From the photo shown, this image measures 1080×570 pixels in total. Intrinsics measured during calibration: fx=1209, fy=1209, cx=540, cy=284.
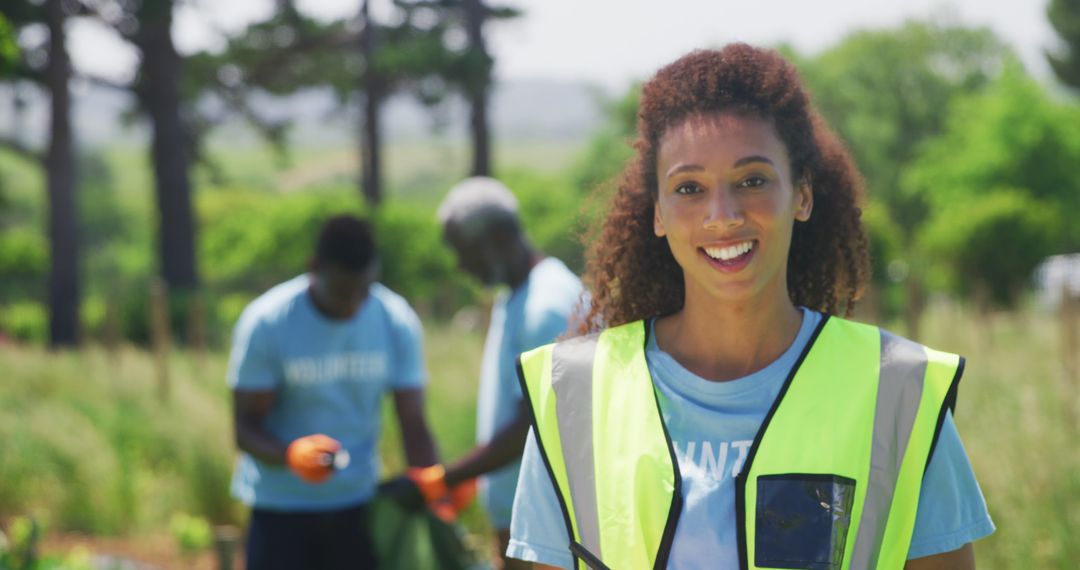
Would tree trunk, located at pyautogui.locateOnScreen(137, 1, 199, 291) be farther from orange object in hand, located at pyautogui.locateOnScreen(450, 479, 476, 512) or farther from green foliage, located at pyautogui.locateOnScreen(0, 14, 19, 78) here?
orange object in hand, located at pyautogui.locateOnScreen(450, 479, 476, 512)

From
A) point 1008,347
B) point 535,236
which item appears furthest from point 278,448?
point 535,236

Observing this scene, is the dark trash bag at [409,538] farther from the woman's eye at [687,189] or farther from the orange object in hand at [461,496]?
the woman's eye at [687,189]

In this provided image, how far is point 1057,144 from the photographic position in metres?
37.3

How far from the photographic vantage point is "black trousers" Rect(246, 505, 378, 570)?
13.3 feet

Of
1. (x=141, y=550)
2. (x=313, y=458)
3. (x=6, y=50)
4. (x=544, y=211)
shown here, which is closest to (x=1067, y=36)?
(x=544, y=211)

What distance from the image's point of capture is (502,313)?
3848 millimetres

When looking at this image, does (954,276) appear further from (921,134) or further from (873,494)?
(921,134)

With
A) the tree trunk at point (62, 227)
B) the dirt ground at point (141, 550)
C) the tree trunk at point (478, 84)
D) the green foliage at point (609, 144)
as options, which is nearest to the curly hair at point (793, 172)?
the dirt ground at point (141, 550)

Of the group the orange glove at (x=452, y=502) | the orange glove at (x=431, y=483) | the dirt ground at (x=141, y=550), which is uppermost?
the orange glove at (x=431, y=483)

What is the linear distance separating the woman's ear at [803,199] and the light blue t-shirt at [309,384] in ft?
8.01

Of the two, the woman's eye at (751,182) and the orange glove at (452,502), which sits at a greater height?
the woman's eye at (751,182)

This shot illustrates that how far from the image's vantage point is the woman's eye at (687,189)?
194cm

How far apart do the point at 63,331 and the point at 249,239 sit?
587 cm

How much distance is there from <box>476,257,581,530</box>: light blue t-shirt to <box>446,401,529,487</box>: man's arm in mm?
33
